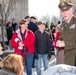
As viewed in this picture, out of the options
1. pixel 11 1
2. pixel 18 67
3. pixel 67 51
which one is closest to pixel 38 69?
pixel 67 51

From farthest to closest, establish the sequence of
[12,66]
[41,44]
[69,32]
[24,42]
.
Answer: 1. [41,44]
2. [24,42]
3. [69,32]
4. [12,66]

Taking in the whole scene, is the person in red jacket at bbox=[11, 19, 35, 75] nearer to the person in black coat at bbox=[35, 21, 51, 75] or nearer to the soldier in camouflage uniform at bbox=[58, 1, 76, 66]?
the person in black coat at bbox=[35, 21, 51, 75]

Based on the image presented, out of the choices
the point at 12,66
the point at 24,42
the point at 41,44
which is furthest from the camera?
the point at 41,44

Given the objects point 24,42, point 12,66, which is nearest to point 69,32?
point 12,66

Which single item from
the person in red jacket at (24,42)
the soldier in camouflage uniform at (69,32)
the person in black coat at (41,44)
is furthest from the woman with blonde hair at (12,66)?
the person in black coat at (41,44)

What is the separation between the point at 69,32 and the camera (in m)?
4.48

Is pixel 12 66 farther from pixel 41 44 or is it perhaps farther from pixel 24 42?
pixel 41 44

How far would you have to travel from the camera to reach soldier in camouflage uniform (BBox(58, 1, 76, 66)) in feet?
14.6

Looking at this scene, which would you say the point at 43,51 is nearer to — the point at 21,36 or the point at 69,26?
the point at 21,36

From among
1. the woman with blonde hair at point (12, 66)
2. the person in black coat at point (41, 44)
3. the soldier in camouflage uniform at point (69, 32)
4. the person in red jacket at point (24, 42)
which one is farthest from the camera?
the person in black coat at point (41, 44)

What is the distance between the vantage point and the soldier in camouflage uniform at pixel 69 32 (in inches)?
175

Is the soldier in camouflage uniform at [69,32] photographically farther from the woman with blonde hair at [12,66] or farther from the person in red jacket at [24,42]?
the person in red jacket at [24,42]

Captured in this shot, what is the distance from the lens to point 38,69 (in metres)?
7.89

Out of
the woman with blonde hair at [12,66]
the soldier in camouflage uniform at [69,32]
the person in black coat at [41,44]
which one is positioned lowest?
the person in black coat at [41,44]
